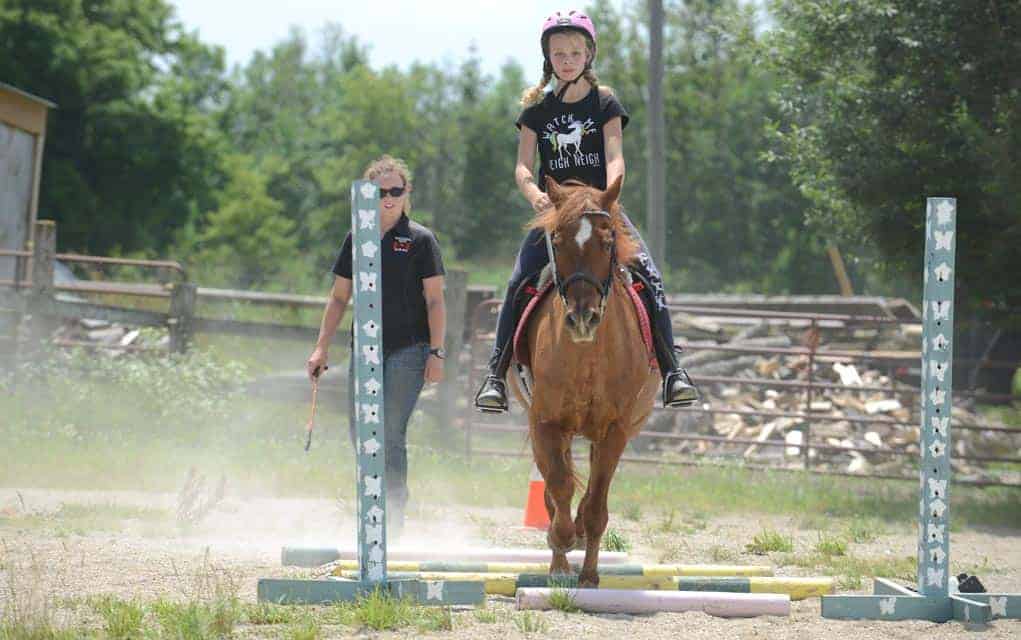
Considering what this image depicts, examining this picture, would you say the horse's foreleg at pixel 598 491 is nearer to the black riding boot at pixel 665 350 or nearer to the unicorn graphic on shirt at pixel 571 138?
the black riding boot at pixel 665 350

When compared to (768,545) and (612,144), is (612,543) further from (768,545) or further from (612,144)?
(612,144)

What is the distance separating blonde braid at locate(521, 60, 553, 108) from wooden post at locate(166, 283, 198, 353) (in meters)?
9.29

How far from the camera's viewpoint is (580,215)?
20.4 ft

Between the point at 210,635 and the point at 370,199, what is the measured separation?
2135mm

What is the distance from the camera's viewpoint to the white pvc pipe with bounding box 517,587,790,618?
633 cm

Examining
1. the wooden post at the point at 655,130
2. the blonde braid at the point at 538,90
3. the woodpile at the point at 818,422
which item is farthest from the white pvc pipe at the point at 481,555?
the wooden post at the point at 655,130

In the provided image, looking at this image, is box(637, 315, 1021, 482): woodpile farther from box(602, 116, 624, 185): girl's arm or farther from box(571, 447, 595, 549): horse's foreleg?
box(602, 116, 624, 185): girl's arm

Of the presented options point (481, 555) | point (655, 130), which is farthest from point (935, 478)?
point (655, 130)

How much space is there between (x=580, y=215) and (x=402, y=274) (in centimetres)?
223

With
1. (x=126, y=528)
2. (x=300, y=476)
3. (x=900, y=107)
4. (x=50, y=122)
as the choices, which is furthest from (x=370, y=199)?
(x=50, y=122)

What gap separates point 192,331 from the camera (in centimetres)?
1609

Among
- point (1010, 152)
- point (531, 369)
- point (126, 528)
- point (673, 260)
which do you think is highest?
point (673, 260)

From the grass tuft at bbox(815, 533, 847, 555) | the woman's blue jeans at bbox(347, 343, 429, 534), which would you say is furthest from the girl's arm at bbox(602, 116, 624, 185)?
the grass tuft at bbox(815, 533, 847, 555)

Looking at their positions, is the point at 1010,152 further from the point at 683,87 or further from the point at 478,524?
the point at 683,87
